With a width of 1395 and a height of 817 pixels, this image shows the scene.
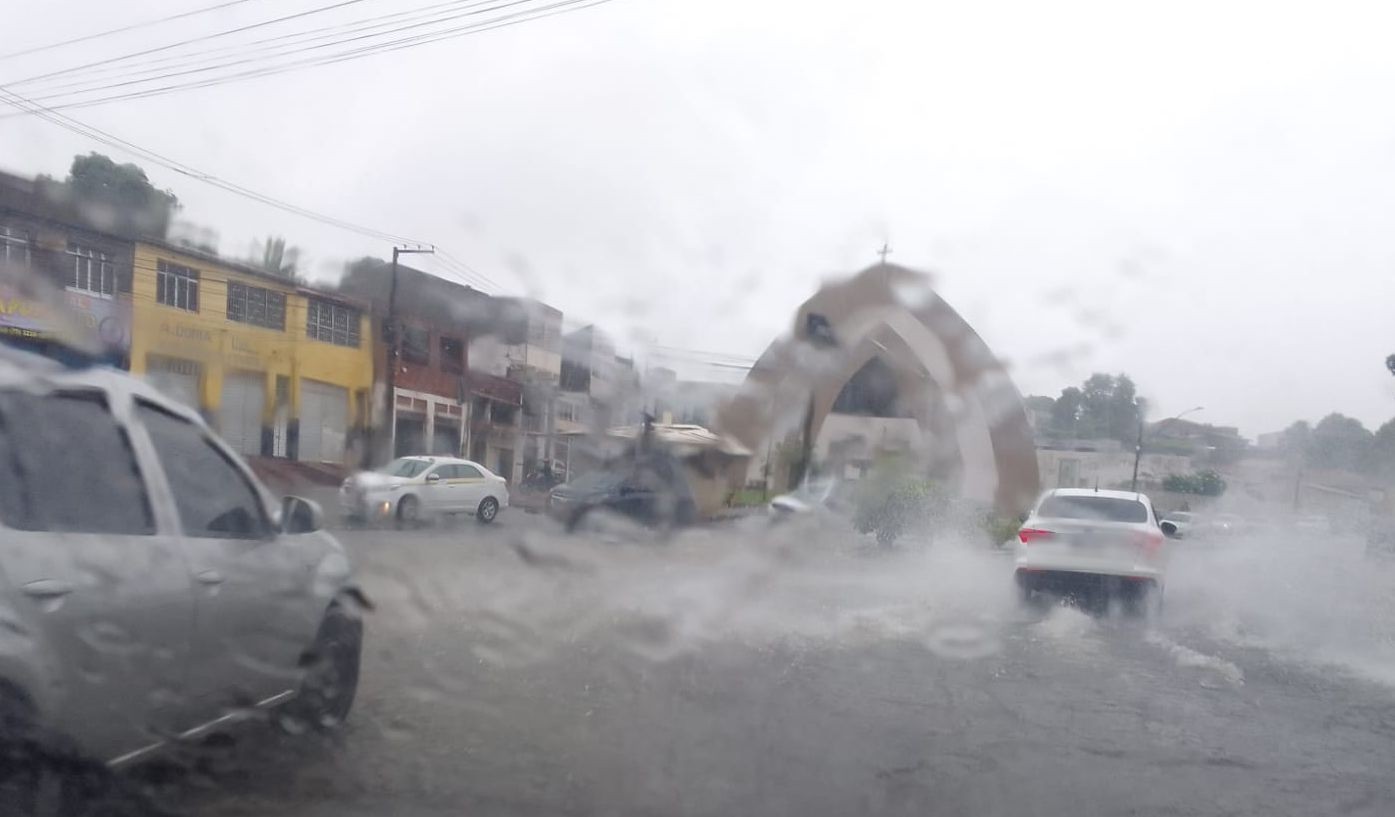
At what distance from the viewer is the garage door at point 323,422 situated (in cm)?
683

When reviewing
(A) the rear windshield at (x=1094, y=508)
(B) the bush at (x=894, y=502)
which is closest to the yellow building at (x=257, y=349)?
(A) the rear windshield at (x=1094, y=508)

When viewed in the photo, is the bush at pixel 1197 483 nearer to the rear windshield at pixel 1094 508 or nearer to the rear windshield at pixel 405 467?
the rear windshield at pixel 1094 508

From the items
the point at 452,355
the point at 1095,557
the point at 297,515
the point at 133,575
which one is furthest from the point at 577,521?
the point at 133,575

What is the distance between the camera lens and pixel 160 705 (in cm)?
382

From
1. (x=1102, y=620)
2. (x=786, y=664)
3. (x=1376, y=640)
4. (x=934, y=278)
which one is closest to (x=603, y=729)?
(x=786, y=664)

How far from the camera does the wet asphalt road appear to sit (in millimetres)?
4605

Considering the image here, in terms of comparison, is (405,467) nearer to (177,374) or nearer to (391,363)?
(391,363)

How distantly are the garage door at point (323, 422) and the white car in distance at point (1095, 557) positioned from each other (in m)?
6.12

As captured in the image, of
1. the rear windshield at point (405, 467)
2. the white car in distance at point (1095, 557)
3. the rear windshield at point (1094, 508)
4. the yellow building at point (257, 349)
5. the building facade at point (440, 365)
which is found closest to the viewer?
the yellow building at point (257, 349)

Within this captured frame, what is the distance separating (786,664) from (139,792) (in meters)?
3.88

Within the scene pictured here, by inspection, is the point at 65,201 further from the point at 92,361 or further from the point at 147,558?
the point at 147,558

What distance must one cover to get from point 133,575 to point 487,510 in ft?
15.5

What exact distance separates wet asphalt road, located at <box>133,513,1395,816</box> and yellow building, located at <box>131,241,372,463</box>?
853 millimetres

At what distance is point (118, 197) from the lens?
7676 mm
